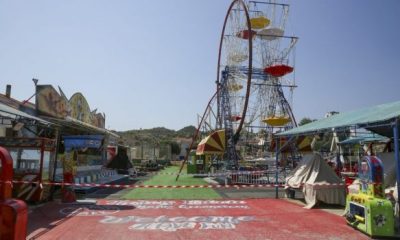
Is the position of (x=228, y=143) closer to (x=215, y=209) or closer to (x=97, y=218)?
(x=215, y=209)

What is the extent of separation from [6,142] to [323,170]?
433 inches

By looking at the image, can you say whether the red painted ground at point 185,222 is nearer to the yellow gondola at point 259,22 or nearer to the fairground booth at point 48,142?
the fairground booth at point 48,142

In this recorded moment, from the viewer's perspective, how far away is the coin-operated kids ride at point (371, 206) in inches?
322

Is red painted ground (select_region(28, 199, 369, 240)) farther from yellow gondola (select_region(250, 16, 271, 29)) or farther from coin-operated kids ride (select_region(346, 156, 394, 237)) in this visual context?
yellow gondola (select_region(250, 16, 271, 29))

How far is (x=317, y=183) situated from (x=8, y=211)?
402 inches

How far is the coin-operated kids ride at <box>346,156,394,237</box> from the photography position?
26.8ft

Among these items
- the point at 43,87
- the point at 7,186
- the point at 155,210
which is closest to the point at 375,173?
the point at 155,210

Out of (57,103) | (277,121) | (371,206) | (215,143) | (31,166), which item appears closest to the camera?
(371,206)

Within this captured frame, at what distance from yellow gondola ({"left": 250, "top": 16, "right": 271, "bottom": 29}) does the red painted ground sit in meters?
21.6

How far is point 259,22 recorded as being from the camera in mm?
32000

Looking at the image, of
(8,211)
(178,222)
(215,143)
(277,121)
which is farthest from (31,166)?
(277,121)

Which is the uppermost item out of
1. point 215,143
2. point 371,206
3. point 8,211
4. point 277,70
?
point 277,70

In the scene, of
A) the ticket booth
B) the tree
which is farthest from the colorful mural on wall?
the tree

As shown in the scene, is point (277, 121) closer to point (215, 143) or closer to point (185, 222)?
point (215, 143)
